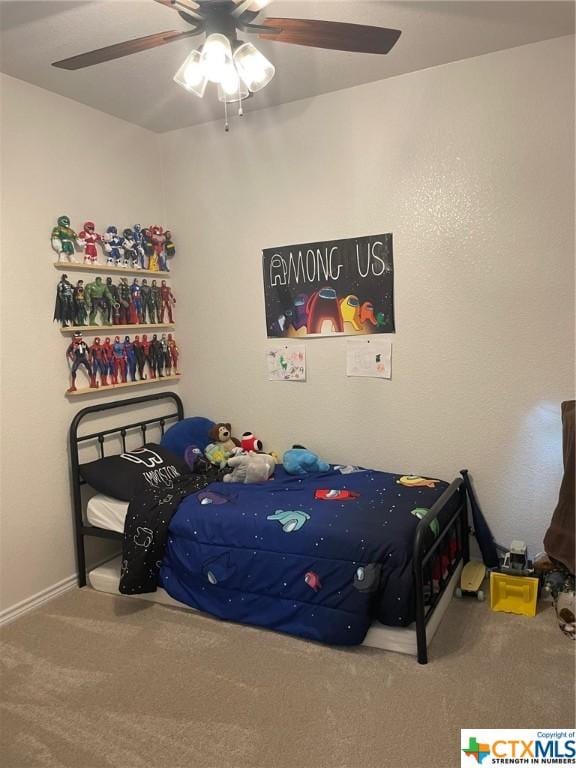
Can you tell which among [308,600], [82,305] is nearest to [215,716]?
[308,600]

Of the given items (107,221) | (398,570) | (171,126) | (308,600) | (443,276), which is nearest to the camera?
(398,570)

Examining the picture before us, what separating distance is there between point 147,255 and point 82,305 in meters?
0.63

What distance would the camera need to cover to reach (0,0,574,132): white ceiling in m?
2.29

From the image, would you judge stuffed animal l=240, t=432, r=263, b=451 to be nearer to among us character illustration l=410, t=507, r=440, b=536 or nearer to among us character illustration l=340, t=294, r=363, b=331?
among us character illustration l=340, t=294, r=363, b=331

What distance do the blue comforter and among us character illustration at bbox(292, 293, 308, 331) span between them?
3.14 feet

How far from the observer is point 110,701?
217 centimetres

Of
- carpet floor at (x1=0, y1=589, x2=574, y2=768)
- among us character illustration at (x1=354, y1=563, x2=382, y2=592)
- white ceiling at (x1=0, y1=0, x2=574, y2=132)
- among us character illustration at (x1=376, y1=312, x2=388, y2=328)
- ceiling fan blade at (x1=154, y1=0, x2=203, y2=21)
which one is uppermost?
white ceiling at (x1=0, y1=0, x2=574, y2=132)

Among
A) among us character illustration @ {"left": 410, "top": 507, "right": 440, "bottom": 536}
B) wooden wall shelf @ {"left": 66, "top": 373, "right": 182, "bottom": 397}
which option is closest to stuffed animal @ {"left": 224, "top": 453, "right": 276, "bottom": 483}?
wooden wall shelf @ {"left": 66, "top": 373, "right": 182, "bottom": 397}

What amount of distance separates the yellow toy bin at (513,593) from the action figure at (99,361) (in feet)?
7.42

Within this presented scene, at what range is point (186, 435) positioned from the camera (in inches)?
140

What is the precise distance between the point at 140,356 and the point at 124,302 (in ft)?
1.11

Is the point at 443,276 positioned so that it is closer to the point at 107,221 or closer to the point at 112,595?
the point at 107,221

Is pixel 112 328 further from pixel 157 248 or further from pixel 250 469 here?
pixel 250 469

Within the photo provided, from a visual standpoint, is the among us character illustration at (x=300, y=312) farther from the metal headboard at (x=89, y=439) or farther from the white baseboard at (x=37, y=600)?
the white baseboard at (x=37, y=600)
